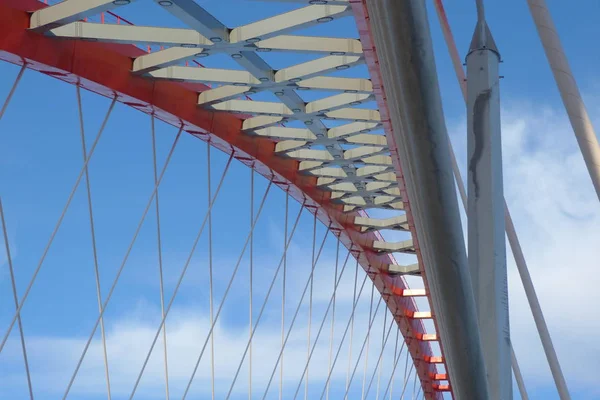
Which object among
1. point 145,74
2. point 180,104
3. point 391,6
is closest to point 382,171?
point 180,104

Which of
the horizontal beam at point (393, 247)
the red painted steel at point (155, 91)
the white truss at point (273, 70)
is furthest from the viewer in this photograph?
the horizontal beam at point (393, 247)

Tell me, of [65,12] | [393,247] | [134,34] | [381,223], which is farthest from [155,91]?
[393,247]

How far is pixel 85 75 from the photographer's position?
1748 centimetres

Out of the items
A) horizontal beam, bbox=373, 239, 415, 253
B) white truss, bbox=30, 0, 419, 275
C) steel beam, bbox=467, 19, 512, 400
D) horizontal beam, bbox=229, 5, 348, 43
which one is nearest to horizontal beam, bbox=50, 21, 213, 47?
white truss, bbox=30, 0, 419, 275

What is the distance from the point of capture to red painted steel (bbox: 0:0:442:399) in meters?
15.8

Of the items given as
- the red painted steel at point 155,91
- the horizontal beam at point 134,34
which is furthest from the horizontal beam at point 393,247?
the horizontal beam at point 134,34

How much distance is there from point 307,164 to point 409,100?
2320 cm

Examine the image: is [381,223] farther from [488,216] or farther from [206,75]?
[488,216]

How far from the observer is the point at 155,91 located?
64.7ft

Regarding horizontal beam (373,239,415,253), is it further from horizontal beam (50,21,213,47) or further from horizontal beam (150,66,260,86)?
horizontal beam (50,21,213,47)

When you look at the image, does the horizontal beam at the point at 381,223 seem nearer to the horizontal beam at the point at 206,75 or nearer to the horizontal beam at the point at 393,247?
the horizontal beam at the point at 393,247

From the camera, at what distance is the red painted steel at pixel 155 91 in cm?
1575

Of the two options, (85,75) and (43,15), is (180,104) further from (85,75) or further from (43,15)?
(43,15)

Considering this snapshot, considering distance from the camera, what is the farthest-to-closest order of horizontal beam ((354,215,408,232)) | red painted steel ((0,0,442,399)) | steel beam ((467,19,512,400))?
horizontal beam ((354,215,408,232)), red painted steel ((0,0,442,399)), steel beam ((467,19,512,400))
